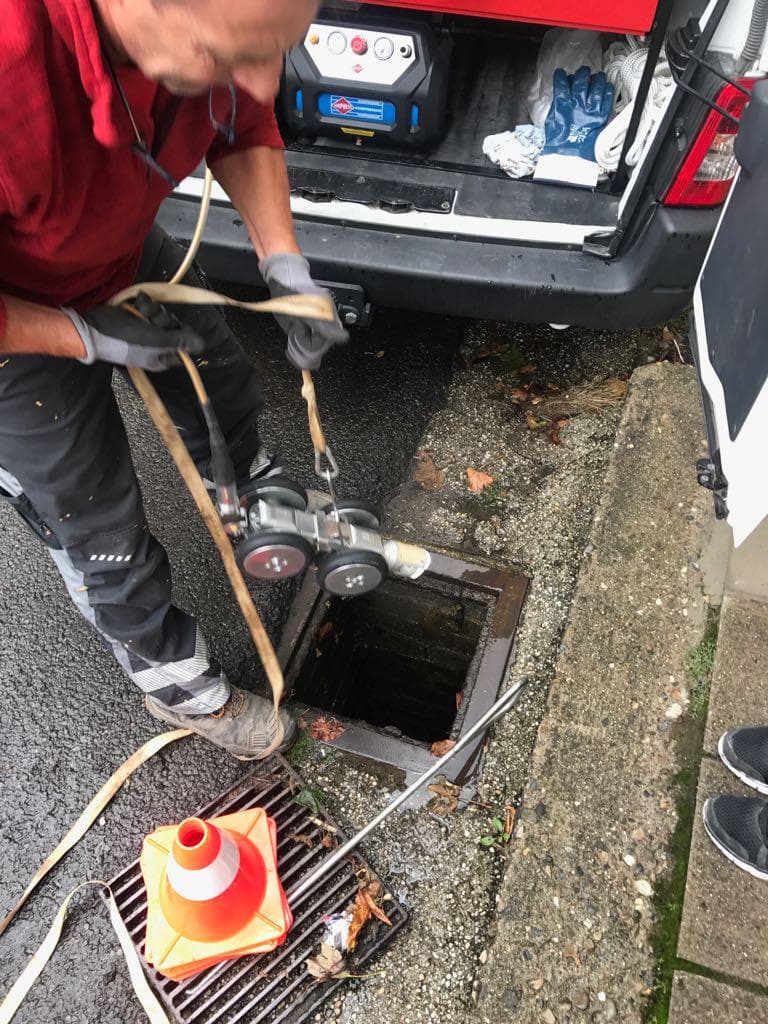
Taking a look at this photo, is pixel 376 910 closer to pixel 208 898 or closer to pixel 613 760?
pixel 208 898

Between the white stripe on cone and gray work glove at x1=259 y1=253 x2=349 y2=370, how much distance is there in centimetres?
122

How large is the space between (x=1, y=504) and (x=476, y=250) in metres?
2.04

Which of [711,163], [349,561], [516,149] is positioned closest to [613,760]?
[349,561]

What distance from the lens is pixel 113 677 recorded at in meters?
2.43

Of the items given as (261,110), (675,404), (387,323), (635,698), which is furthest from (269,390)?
(635,698)

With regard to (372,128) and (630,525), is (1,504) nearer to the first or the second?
(372,128)

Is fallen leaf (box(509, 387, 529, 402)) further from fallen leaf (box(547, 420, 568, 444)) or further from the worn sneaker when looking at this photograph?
the worn sneaker

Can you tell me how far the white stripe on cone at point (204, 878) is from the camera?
1738 millimetres

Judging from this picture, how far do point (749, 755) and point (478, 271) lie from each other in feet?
5.52

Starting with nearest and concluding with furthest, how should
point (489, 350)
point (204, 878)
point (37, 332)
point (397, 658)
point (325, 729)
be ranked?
point (37, 332) → point (204, 878) → point (325, 729) → point (397, 658) → point (489, 350)

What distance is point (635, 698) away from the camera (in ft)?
7.37

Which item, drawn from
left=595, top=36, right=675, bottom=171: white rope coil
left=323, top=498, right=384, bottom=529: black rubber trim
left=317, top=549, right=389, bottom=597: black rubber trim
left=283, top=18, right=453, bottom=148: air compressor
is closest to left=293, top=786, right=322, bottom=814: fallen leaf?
left=317, top=549, right=389, bottom=597: black rubber trim

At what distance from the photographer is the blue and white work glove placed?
273 cm

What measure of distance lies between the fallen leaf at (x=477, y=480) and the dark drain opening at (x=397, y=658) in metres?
0.47
